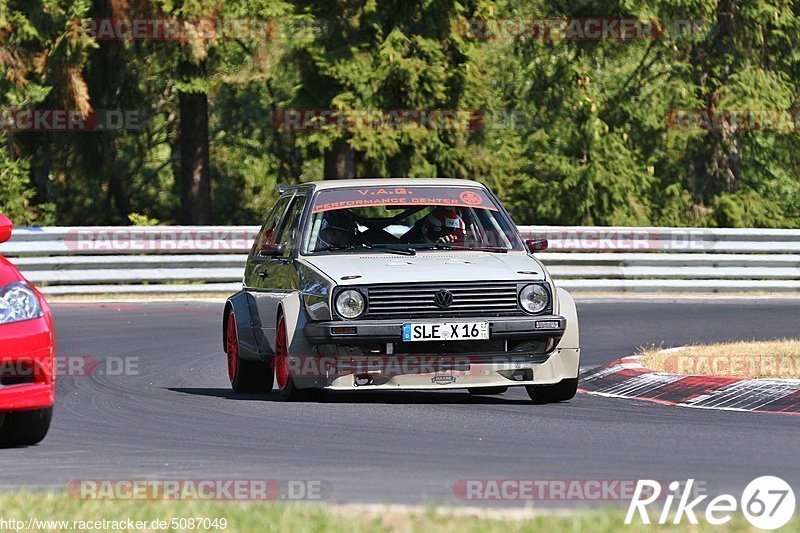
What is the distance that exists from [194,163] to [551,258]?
12.2m

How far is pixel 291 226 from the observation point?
12.0 meters

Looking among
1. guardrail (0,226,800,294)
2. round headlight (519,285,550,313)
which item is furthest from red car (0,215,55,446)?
guardrail (0,226,800,294)

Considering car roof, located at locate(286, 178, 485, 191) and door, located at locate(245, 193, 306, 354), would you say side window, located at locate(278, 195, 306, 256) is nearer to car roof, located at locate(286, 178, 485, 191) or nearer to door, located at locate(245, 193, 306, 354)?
door, located at locate(245, 193, 306, 354)

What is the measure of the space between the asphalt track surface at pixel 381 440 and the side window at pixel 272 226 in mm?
1252

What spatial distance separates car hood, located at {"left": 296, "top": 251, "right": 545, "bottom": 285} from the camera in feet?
34.5

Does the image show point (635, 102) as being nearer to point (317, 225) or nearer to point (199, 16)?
point (199, 16)

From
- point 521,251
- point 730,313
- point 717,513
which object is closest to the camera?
point 717,513

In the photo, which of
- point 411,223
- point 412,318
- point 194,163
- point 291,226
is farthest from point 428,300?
point 194,163

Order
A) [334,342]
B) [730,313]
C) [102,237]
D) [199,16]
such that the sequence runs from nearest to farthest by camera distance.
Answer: [334,342]
[730,313]
[102,237]
[199,16]

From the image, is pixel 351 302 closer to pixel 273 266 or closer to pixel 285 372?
pixel 285 372

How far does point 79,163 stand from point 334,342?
24017 mm

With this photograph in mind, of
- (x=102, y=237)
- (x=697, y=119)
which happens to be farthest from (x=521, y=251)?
(x=697, y=119)

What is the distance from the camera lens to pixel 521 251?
11.5 m

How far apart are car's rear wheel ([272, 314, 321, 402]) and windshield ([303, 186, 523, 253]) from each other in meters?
0.78
